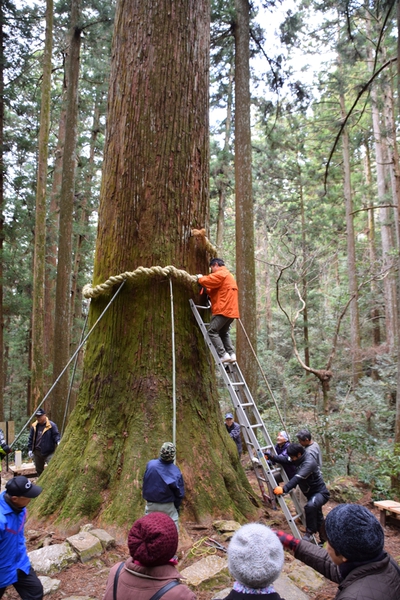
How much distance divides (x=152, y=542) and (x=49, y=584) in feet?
5.44

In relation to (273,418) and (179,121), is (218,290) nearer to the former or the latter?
(179,121)

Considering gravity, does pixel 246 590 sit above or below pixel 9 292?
below

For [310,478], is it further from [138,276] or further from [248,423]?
[138,276]

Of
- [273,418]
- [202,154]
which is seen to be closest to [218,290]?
[202,154]

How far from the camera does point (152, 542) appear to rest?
168cm

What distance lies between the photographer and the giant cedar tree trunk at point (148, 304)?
12.2 feet

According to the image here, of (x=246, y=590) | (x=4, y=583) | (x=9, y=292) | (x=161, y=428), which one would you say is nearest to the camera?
(x=246, y=590)

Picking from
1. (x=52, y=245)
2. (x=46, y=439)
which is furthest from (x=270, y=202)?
(x=46, y=439)

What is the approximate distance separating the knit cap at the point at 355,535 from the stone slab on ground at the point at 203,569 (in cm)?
149

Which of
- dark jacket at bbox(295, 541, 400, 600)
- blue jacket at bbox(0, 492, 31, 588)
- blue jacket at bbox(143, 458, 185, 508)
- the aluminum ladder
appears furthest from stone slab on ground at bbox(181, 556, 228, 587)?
dark jacket at bbox(295, 541, 400, 600)

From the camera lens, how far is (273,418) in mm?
12312

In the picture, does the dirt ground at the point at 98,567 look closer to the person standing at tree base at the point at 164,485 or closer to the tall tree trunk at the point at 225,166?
the person standing at tree base at the point at 164,485

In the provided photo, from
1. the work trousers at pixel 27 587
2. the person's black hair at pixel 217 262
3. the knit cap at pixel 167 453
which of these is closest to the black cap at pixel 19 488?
the work trousers at pixel 27 587

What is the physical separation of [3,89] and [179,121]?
10964 millimetres
